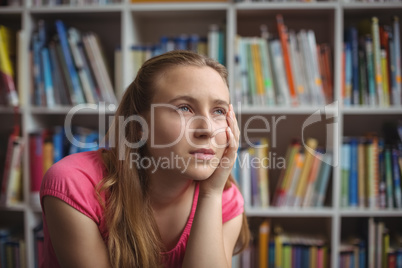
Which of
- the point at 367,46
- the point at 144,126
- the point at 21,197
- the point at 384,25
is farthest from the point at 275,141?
the point at 21,197

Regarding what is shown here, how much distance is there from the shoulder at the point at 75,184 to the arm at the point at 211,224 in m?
0.28

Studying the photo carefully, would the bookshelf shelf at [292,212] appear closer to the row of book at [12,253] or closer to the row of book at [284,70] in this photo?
the row of book at [284,70]

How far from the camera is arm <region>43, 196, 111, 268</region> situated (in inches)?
30.9

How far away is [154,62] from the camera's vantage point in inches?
35.9

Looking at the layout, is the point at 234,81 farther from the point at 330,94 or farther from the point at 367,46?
the point at 367,46

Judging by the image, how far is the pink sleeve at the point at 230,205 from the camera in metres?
0.99

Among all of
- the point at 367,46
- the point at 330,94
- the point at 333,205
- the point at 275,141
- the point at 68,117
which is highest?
the point at 367,46

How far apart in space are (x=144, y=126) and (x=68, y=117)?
92 cm

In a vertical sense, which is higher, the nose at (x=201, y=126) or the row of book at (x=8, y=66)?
the row of book at (x=8, y=66)

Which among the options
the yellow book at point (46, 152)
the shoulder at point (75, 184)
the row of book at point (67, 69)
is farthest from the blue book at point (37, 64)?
the shoulder at point (75, 184)

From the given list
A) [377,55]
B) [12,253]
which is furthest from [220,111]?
[12,253]

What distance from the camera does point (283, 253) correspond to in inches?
60.9

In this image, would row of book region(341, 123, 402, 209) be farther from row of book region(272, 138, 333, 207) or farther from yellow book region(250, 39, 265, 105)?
yellow book region(250, 39, 265, 105)

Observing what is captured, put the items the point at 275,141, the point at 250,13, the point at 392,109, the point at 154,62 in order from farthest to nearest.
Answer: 1. the point at 275,141
2. the point at 250,13
3. the point at 392,109
4. the point at 154,62
